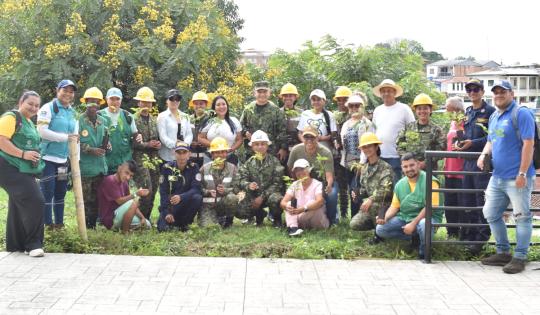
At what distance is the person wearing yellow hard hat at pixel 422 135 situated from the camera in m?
7.79

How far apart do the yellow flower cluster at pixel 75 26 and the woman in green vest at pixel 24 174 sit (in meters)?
7.75

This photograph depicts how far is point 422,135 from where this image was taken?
7863mm

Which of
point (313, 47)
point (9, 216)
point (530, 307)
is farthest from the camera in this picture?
point (313, 47)

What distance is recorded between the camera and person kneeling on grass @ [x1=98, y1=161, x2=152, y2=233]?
789 cm

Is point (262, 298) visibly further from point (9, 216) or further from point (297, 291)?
point (9, 216)

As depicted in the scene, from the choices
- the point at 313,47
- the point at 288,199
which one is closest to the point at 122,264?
the point at 288,199

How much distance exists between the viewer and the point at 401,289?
582 cm

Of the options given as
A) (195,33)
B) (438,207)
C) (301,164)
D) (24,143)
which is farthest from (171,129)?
(195,33)

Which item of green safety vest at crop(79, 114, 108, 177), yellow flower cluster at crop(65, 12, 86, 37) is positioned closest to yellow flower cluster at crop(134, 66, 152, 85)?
yellow flower cluster at crop(65, 12, 86, 37)

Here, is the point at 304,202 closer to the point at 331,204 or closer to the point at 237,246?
the point at 331,204

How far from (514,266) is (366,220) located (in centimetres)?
194

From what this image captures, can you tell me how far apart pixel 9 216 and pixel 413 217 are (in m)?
4.67

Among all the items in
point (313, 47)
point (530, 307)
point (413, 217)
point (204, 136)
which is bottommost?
→ point (530, 307)

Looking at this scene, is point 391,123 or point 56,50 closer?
point 391,123
